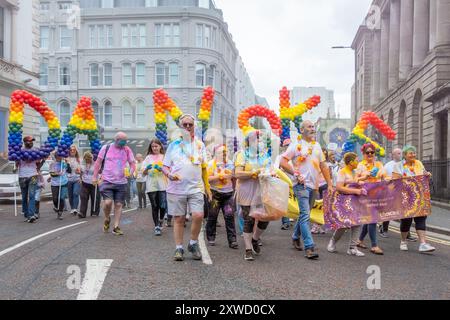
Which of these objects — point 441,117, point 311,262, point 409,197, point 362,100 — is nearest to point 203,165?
point 311,262

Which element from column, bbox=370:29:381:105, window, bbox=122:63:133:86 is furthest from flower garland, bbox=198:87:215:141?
window, bbox=122:63:133:86

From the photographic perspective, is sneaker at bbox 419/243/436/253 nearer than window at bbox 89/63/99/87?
Yes

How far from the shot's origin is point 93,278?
5641mm

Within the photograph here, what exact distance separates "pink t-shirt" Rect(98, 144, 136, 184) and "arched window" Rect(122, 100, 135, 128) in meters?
39.5

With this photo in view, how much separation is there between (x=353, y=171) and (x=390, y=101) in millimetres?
32342

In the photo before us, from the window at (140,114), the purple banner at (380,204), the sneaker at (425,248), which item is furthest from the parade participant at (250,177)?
the window at (140,114)

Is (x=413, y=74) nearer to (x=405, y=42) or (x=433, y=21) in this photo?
(x=433, y=21)

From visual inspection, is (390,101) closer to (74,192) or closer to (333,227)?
(74,192)

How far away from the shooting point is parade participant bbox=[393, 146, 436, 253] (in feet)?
27.2

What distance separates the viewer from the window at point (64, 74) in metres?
49.7

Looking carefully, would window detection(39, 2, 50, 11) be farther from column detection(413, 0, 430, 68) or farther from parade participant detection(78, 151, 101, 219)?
parade participant detection(78, 151, 101, 219)

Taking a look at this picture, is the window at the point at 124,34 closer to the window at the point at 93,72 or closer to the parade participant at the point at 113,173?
the window at the point at 93,72

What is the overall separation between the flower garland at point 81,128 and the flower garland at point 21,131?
26 cm
